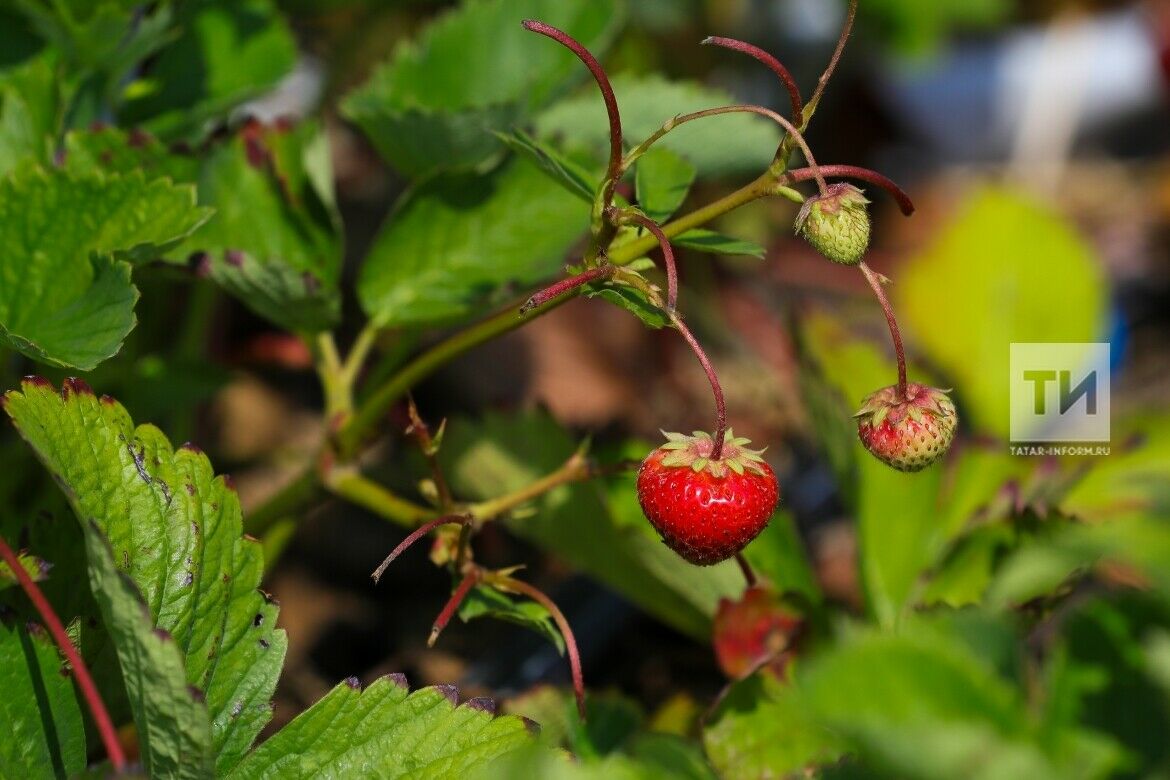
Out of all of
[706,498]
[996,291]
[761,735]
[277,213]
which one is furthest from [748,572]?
[996,291]

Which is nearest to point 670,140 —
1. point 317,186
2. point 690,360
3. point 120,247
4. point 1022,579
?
point 317,186

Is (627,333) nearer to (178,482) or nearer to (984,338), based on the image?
(984,338)

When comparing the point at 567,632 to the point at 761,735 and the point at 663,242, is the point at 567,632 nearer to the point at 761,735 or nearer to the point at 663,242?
the point at 761,735

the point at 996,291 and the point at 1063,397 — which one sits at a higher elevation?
the point at 1063,397

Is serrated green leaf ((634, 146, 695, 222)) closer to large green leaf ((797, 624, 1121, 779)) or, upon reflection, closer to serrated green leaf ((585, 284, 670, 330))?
serrated green leaf ((585, 284, 670, 330))

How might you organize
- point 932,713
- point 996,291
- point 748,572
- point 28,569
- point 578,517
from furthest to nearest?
point 996,291, point 578,517, point 748,572, point 28,569, point 932,713

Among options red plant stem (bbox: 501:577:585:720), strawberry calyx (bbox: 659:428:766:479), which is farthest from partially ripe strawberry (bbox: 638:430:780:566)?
red plant stem (bbox: 501:577:585:720)
